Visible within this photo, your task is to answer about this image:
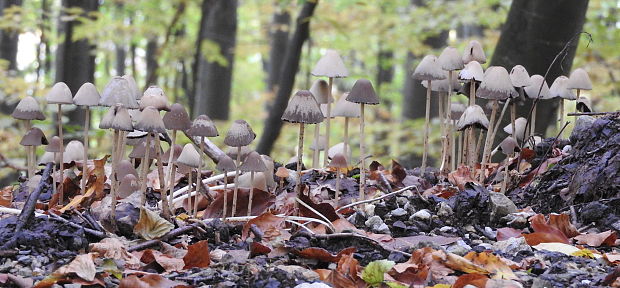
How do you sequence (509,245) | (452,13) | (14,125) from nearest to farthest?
(509,245)
(14,125)
(452,13)

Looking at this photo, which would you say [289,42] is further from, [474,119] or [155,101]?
[155,101]

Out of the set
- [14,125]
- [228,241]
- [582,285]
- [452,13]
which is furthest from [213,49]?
[582,285]

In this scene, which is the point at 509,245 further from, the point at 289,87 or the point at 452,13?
the point at 452,13

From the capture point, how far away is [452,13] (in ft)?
36.0

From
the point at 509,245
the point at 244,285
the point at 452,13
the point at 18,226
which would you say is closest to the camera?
the point at 244,285

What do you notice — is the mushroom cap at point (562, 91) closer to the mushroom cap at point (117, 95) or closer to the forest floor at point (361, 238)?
the forest floor at point (361, 238)

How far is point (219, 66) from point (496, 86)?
31.6 feet

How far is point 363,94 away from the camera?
2.97 m

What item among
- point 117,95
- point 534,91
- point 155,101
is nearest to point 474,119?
point 534,91

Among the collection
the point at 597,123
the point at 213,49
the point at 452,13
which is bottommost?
the point at 597,123

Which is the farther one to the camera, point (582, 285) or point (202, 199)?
point (202, 199)

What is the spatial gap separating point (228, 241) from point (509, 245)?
1119mm

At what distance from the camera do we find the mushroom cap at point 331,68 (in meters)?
3.13

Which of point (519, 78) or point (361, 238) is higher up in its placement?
point (519, 78)
